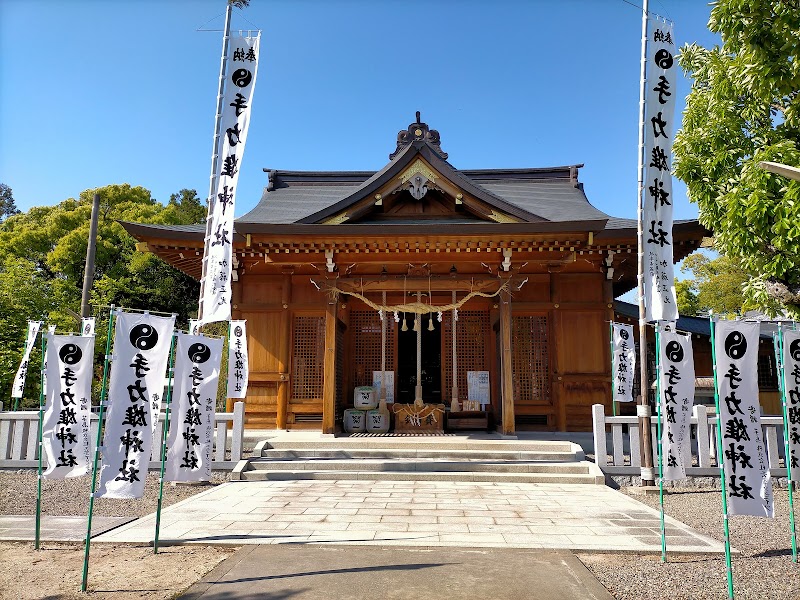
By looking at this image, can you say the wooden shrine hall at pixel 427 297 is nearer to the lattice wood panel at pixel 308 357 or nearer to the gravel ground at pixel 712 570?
the lattice wood panel at pixel 308 357

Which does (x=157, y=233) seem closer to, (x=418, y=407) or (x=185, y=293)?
(x=418, y=407)

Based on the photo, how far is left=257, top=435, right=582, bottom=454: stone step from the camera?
33.3 ft

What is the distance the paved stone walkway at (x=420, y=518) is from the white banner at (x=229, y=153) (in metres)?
2.89

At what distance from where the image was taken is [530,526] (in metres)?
5.97

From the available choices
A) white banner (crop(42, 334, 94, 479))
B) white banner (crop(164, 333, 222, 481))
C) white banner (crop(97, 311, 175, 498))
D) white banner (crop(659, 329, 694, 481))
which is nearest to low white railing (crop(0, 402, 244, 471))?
white banner (crop(42, 334, 94, 479))

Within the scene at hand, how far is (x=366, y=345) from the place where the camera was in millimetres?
13414

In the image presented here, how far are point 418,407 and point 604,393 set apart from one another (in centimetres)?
451

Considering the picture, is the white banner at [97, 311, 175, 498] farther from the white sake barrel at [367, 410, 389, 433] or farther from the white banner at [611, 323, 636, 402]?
the white banner at [611, 323, 636, 402]

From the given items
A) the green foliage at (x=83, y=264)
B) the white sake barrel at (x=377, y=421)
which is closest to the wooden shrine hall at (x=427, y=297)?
the white sake barrel at (x=377, y=421)

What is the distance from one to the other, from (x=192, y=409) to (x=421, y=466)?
5.00 meters

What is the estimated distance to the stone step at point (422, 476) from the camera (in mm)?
9070

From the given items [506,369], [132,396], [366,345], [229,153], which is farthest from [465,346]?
[132,396]

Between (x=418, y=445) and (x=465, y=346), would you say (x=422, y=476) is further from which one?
(x=465, y=346)

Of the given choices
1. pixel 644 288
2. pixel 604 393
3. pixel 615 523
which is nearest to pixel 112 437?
pixel 615 523
